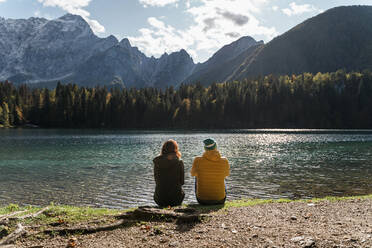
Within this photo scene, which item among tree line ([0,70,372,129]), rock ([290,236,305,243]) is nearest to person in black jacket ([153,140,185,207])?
rock ([290,236,305,243])

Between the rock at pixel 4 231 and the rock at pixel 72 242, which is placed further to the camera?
the rock at pixel 4 231

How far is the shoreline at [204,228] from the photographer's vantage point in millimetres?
8547

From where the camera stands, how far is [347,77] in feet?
643

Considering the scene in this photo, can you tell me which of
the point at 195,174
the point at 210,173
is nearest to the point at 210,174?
the point at 210,173

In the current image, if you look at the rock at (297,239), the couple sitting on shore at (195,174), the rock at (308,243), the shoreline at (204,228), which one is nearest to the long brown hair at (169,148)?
the couple sitting on shore at (195,174)

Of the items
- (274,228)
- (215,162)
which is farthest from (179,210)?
(274,228)

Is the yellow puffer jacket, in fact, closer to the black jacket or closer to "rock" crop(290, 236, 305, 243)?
the black jacket

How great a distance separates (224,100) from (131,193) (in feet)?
549

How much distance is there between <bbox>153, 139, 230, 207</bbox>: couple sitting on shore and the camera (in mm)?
13328

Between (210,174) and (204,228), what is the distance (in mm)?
3904

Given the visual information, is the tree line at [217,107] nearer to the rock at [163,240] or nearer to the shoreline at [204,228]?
the shoreline at [204,228]

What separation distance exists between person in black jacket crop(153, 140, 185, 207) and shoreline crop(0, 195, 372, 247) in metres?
1.91

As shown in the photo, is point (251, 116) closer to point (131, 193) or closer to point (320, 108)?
point (320, 108)

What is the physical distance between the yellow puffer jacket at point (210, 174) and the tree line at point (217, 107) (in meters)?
170
